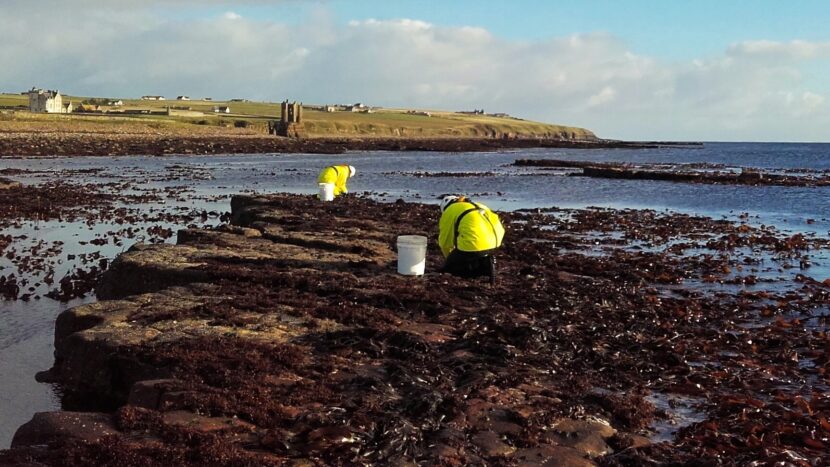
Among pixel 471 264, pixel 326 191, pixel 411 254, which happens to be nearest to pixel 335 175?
pixel 326 191

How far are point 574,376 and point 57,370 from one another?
6.38 m

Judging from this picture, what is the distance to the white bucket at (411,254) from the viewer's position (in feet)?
43.5

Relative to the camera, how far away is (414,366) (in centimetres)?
843

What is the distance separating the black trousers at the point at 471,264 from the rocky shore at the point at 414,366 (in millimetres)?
227

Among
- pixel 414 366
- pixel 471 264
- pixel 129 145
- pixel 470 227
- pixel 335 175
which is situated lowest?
pixel 414 366

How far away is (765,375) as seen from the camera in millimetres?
9359

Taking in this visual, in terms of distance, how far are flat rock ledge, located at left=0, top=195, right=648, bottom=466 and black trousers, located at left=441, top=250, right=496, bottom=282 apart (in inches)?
9.9

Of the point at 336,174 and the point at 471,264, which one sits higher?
the point at 336,174

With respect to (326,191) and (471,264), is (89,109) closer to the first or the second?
(326,191)

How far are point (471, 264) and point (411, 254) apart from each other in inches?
43.8

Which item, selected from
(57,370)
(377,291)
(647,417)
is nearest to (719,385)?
(647,417)

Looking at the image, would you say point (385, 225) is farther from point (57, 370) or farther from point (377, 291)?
point (57, 370)

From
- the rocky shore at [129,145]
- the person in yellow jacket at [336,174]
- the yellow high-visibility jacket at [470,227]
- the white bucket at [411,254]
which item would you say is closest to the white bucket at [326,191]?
the person in yellow jacket at [336,174]

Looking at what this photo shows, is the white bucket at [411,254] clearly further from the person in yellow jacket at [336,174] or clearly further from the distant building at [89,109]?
the distant building at [89,109]
